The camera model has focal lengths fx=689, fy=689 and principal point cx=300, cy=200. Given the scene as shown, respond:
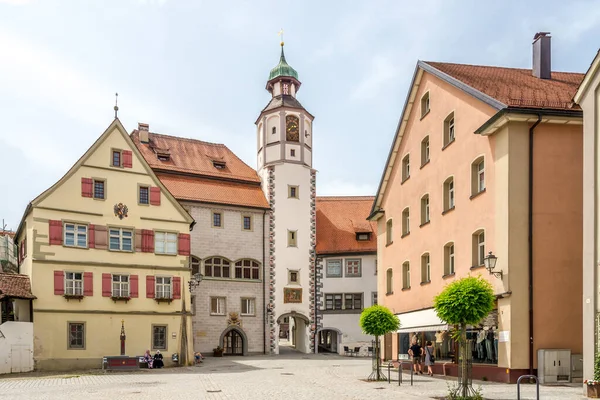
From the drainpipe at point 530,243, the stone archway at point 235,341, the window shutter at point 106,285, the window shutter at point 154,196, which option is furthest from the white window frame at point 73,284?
the drainpipe at point 530,243

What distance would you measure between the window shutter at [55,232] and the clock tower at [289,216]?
17.5 metres

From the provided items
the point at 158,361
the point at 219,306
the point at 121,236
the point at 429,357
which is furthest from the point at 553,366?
the point at 219,306

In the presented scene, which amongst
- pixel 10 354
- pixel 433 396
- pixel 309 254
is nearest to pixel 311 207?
pixel 309 254

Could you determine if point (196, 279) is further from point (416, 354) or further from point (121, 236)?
point (416, 354)

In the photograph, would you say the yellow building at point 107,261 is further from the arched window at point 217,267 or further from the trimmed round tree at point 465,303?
the trimmed round tree at point 465,303

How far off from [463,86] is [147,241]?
63.4 ft

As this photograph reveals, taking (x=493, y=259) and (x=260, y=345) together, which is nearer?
(x=493, y=259)

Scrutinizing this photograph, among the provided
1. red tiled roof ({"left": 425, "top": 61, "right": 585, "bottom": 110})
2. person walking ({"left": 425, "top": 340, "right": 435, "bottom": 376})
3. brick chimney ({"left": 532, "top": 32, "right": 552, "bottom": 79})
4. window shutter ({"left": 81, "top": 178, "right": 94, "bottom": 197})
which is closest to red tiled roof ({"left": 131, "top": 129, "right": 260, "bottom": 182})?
window shutter ({"left": 81, "top": 178, "right": 94, "bottom": 197})

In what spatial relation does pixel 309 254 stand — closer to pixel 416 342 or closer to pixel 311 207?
pixel 311 207

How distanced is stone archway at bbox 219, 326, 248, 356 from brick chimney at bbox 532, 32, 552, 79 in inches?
1081

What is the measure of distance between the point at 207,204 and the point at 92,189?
12203 mm

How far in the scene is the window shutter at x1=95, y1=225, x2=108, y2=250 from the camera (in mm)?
34844

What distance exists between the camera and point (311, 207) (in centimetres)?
5072

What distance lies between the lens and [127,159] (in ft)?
119
